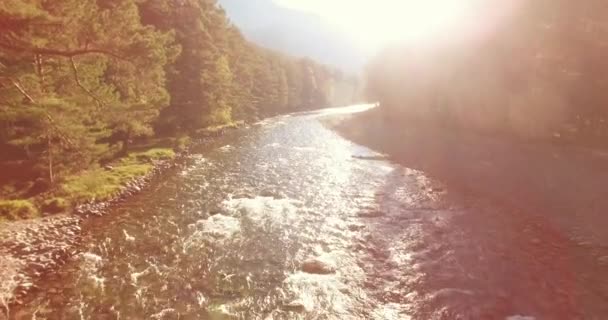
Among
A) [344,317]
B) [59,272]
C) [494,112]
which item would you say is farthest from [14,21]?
[494,112]

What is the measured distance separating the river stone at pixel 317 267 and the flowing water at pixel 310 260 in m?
0.07

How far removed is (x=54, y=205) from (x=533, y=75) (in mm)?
49792

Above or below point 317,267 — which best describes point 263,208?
Answer: above

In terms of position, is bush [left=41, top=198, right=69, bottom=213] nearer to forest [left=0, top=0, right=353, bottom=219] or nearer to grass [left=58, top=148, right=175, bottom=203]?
forest [left=0, top=0, right=353, bottom=219]

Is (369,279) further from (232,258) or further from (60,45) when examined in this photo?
(60,45)

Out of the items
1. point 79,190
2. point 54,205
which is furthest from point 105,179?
point 54,205

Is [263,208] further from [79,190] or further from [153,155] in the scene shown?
[153,155]

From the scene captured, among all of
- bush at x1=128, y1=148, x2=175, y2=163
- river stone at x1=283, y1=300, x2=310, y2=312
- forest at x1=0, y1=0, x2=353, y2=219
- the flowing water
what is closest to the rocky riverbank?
the flowing water

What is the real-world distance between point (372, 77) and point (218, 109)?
2040 inches

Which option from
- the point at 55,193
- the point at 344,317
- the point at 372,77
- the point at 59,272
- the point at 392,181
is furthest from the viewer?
the point at 372,77

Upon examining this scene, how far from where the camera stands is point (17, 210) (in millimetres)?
18766

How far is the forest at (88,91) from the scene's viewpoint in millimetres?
14523

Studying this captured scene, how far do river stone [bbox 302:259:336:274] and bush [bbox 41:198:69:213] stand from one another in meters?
13.0

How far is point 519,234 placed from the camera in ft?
64.6
